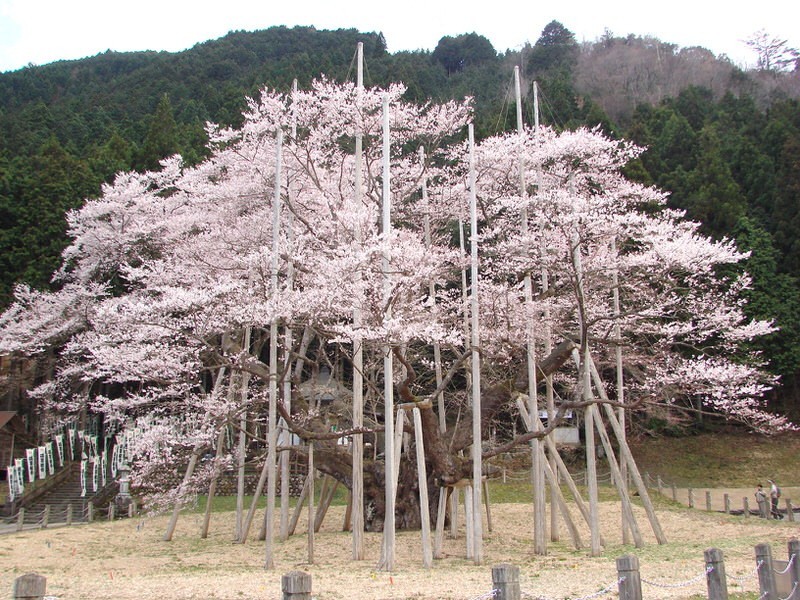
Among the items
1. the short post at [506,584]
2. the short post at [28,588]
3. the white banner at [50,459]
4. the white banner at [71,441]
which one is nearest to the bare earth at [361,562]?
the short post at [506,584]

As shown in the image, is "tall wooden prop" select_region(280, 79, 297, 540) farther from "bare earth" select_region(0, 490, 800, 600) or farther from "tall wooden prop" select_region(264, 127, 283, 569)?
"bare earth" select_region(0, 490, 800, 600)

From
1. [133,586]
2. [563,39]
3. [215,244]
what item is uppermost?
[563,39]

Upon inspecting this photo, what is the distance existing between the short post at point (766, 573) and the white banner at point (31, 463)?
2144 centimetres

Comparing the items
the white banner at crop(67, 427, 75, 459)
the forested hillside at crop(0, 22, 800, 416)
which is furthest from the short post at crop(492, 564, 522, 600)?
the white banner at crop(67, 427, 75, 459)

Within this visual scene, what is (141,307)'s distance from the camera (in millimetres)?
14102

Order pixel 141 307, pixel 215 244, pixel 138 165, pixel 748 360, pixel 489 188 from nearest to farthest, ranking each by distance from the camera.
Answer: pixel 141 307 < pixel 489 188 < pixel 215 244 < pixel 748 360 < pixel 138 165

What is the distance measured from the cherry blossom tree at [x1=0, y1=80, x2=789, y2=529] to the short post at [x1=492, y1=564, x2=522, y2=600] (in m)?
6.66

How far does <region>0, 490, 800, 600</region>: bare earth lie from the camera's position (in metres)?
8.68

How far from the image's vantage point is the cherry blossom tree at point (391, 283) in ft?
43.7

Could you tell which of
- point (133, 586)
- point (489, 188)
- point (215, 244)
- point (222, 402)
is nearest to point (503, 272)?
point (489, 188)

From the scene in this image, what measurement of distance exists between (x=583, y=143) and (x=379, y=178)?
5.71 meters

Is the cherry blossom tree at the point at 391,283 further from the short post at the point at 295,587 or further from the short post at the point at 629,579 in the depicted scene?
the short post at the point at 295,587

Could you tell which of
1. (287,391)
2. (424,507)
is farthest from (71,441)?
(424,507)

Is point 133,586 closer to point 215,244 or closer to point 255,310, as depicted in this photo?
point 255,310
